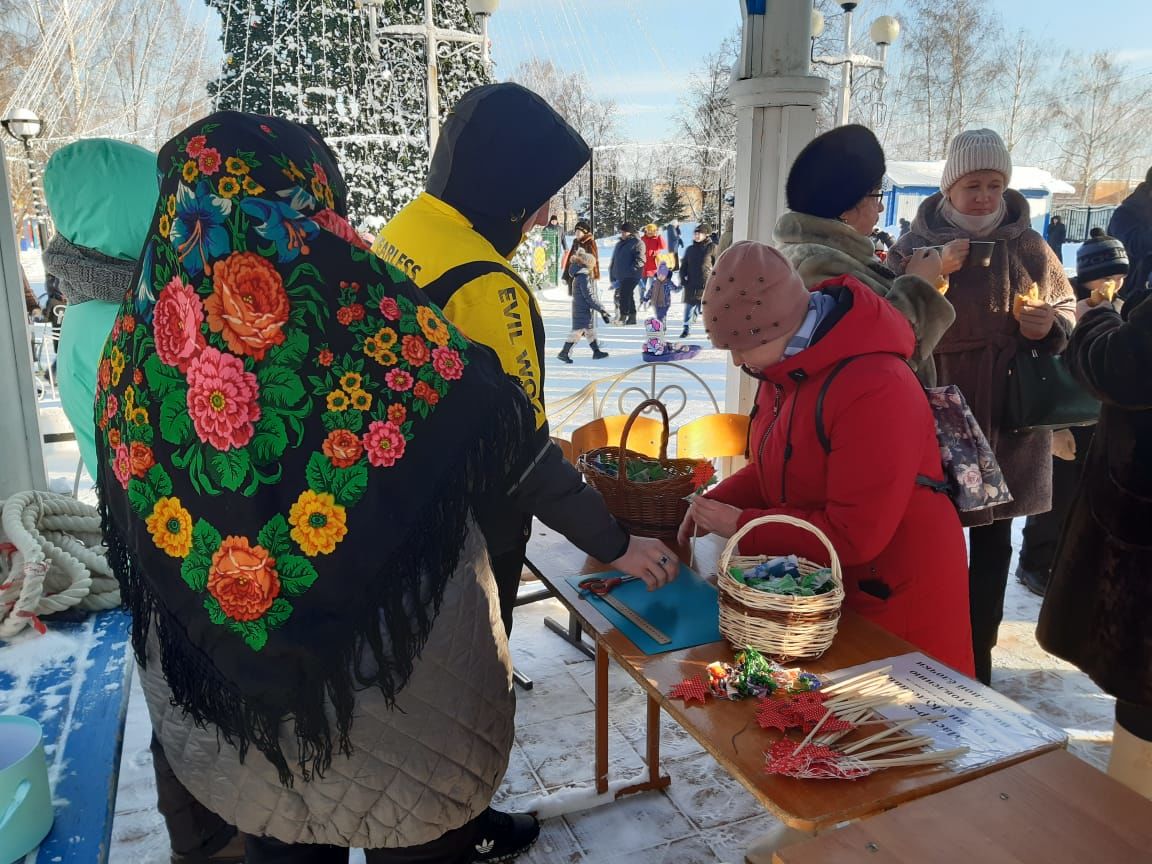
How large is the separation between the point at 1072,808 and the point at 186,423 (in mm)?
1236

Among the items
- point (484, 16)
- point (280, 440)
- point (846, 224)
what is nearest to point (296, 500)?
point (280, 440)

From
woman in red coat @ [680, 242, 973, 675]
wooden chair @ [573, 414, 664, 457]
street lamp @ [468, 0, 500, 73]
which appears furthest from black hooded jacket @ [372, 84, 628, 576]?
street lamp @ [468, 0, 500, 73]

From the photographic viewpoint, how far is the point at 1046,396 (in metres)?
2.51

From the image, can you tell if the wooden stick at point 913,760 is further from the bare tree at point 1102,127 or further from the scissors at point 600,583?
the bare tree at point 1102,127

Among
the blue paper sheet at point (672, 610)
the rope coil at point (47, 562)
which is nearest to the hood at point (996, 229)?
the blue paper sheet at point (672, 610)

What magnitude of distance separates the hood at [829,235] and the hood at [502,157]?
0.77 meters

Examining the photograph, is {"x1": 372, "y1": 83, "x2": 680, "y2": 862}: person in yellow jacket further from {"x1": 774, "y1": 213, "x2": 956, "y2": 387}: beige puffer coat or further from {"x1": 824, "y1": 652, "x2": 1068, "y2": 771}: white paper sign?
{"x1": 774, "y1": 213, "x2": 956, "y2": 387}: beige puffer coat

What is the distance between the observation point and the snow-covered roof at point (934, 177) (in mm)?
16641

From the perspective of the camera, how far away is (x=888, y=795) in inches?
42.0

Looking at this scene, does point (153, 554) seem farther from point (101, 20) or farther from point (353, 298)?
point (101, 20)

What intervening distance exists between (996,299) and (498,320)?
1.81 metres

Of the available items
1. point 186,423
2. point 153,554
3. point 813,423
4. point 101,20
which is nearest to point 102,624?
point 153,554

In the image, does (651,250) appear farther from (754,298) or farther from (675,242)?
(754,298)

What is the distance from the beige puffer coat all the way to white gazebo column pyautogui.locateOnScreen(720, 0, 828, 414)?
1.16m
